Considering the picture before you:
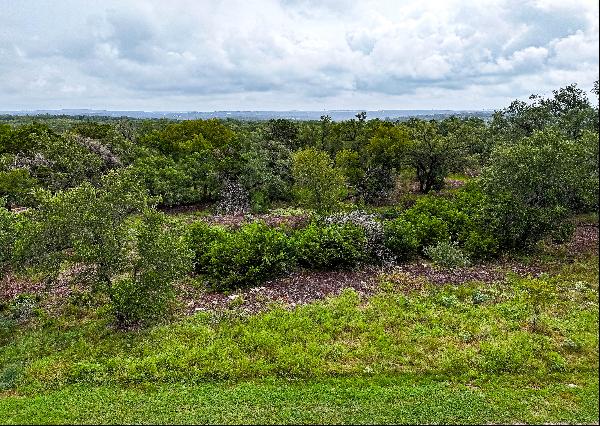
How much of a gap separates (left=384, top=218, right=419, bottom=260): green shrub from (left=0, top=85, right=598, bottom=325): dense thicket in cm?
10

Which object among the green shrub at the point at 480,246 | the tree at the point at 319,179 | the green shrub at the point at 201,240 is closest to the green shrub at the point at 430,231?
the green shrub at the point at 480,246

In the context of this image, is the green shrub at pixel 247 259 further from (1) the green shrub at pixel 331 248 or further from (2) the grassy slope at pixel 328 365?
(2) the grassy slope at pixel 328 365

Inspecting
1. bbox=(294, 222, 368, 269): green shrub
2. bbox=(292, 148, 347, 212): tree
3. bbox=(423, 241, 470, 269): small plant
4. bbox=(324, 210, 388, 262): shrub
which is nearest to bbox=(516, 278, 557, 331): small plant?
bbox=(423, 241, 470, 269): small plant

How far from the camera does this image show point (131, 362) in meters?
17.6

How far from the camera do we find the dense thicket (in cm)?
2045

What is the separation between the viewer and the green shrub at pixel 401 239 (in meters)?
28.8

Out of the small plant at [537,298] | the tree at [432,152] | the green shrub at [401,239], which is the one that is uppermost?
the tree at [432,152]

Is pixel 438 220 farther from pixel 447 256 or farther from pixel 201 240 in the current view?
pixel 201 240

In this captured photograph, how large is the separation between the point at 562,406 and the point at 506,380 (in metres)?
1.94

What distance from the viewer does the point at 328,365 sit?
17.3 meters

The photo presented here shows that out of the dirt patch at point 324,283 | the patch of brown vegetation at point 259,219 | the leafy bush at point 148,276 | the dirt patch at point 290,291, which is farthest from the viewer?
the patch of brown vegetation at point 259,219

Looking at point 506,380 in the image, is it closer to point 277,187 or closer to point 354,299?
point 354,299

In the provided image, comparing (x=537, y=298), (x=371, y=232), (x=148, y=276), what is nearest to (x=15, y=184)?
(x=148, y=276)

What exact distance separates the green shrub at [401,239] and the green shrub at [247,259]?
6205 mm
